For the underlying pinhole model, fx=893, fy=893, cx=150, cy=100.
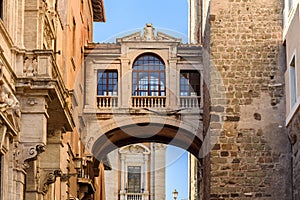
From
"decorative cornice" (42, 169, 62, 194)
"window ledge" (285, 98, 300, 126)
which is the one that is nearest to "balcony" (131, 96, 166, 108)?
"window ledge" (285, 98, 300, 126)

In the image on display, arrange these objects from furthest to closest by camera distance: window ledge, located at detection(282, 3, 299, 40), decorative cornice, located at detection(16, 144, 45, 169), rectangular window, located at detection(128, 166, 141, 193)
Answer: rectangular window, located at detection(128, 166, 141, 193) → window ledge, located at detection(282, 3, 299, 40) → decorative cornice, located at detection(16, 144, 45, 169)

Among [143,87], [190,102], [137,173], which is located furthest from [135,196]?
[190,102]

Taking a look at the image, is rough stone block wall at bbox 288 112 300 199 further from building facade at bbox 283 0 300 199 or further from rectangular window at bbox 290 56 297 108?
rectangular window at bbox 290 56 297 108

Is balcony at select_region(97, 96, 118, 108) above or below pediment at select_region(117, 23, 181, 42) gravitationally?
Result: below

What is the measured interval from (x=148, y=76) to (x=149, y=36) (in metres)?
1.43

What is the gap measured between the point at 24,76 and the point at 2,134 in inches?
57.2

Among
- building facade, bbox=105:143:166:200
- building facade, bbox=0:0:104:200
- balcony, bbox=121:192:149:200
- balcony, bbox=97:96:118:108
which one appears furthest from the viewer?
building facade, bbox=105:143:166:200

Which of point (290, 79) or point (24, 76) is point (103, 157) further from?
point (24, 76)

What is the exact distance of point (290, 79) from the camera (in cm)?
2527

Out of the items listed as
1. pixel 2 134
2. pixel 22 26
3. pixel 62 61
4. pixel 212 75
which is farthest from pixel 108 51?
pixel 2 134

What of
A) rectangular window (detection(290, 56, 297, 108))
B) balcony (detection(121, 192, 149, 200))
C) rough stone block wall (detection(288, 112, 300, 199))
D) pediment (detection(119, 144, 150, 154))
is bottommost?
rough stone block wall (detection(288, 112, 300, 199))

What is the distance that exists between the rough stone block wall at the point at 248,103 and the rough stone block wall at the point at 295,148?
782mm

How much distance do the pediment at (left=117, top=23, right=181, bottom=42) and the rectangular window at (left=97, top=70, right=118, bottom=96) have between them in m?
1.26

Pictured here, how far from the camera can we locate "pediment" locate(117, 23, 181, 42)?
31250 millimetres
